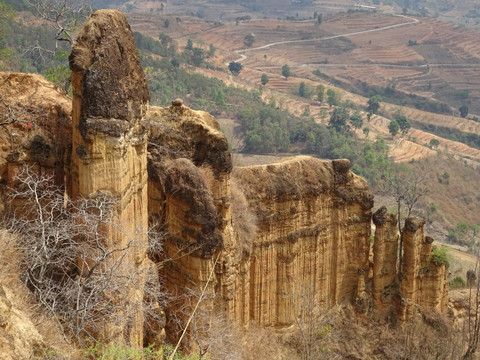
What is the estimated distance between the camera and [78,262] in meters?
14.0

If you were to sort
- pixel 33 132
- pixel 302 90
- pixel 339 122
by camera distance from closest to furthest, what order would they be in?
pixel 33 132 < pixel 339 122 < pixel 302 90

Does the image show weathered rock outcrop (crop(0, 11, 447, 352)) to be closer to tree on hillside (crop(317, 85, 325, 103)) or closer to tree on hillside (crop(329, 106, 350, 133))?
tree on hillside (crop(329, 106, 350, 133))

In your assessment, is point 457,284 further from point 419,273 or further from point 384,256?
point 384,256

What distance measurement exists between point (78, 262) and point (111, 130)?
10.4 ft

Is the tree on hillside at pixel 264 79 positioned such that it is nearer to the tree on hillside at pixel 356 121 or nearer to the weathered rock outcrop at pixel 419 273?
the tree on hillside at pixel 356 121

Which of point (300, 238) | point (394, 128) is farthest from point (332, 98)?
point (300, 238)

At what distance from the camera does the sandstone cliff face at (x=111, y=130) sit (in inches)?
521

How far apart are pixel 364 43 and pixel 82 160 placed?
509 feet

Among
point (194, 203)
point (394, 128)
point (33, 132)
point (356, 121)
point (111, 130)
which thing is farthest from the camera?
point (394, 128)

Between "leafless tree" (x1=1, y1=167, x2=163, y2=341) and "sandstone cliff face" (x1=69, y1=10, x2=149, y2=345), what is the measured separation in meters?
0.13

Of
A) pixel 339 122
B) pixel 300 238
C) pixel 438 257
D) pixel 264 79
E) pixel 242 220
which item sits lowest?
pixel 339 122

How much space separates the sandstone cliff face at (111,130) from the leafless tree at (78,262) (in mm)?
127

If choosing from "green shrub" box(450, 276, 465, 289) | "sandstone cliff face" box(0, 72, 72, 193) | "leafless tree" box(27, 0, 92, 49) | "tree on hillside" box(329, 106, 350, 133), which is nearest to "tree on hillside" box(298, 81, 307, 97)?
"tree on hillside" box(329, 106, 350, 133)

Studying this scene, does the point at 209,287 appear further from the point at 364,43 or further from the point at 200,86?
the point at 364,43
